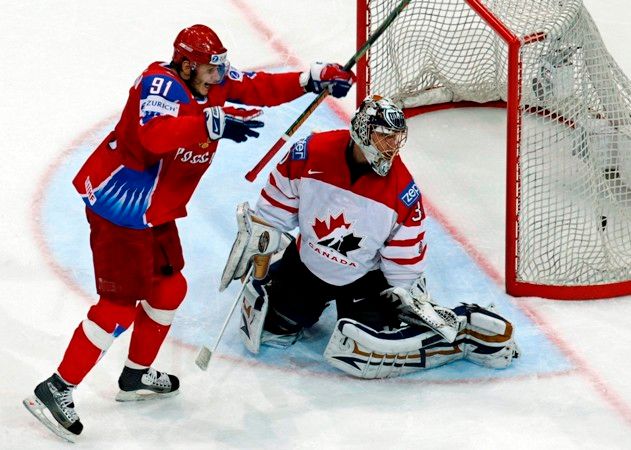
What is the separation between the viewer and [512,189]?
4.57 meters

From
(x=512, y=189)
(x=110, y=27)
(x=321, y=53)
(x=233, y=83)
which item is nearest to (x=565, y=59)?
(x=512, y=189)

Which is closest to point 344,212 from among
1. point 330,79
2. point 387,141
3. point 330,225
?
point 330,225

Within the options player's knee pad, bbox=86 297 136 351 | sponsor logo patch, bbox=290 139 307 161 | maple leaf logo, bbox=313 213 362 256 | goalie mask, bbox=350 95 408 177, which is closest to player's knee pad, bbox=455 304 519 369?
maple leaf logo, bbox=313 213 362 256

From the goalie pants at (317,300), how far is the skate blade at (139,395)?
1.36 ft

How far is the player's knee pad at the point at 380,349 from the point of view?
4172 millimetres

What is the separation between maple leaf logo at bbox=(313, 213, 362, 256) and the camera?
4176 millimetres

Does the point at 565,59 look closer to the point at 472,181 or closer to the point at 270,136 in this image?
the point at 472,181

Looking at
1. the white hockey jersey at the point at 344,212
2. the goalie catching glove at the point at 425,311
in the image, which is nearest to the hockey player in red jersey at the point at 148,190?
the white hockey jersey at the point at 344,212

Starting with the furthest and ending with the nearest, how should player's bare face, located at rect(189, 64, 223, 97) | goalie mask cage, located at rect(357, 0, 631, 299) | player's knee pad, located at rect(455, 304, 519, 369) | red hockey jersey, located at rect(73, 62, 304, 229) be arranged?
goalie mask cage, located at rect(357, 0, 631, 299)
player's knee pad, located at rect(455, 304, 519, 369)
player's bare face, located at rect(189, 64, 223, 97)
red hockey jersey, located at rect(73, 62, 304, 229)

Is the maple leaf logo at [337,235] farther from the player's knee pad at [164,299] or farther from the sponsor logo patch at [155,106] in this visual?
the sponsor logo patch at [155,106]

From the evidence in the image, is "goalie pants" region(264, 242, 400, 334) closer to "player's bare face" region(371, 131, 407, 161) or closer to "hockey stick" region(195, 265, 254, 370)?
"hockey stick" region(195, 265, 254, 370)

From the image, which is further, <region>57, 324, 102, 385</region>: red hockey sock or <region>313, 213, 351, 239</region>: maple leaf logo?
<region>313, 213, 351, 239</region>: maple leaf logo

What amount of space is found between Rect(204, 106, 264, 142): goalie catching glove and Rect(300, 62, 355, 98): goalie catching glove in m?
0.35

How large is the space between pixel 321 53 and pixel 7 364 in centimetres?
249
